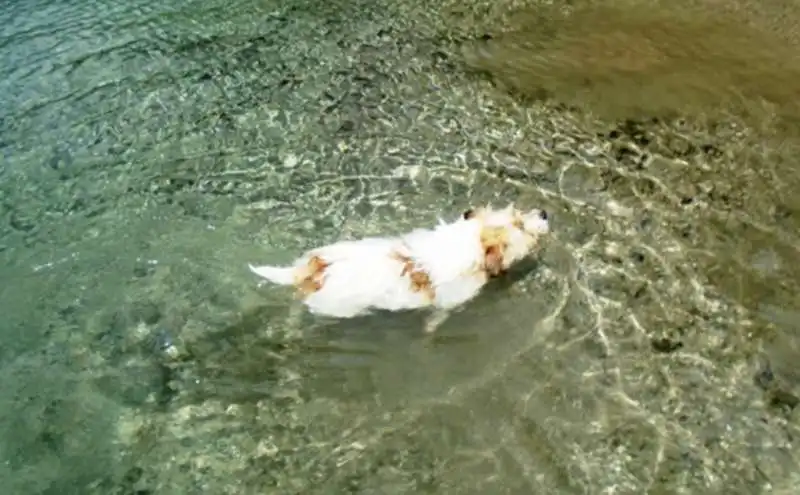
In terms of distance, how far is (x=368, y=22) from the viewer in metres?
5.68

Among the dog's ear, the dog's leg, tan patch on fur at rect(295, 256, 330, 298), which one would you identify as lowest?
the dog's leg

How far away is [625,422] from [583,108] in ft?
7.11

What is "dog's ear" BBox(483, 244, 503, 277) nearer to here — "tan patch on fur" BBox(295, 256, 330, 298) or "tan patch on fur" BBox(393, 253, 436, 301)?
"tan patch on fur" BBox(393, 253, 436, 301)

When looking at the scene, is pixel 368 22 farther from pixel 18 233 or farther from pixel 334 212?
pixel 18 233

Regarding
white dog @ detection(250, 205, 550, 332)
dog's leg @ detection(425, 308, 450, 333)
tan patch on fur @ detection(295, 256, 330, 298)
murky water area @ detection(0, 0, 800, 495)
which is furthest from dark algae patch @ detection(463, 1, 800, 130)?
tan patch on fur @ detection(295, 256, 330, 298)

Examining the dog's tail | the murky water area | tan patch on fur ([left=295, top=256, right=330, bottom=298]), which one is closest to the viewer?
the murky water area

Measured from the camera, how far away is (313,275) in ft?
11.6

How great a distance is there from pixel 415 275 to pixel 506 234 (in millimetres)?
477

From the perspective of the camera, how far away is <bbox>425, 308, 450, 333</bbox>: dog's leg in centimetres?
373

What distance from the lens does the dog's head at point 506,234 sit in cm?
370

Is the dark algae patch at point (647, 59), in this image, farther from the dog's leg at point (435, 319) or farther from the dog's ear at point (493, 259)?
the dog's leg at point (435, 319)

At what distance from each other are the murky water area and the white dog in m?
0.15

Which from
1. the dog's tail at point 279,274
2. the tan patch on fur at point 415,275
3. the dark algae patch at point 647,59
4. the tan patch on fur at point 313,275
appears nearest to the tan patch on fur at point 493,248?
the tan patch on fur at point 415,275

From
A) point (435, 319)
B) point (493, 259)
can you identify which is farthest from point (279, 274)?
point (493, 259)
